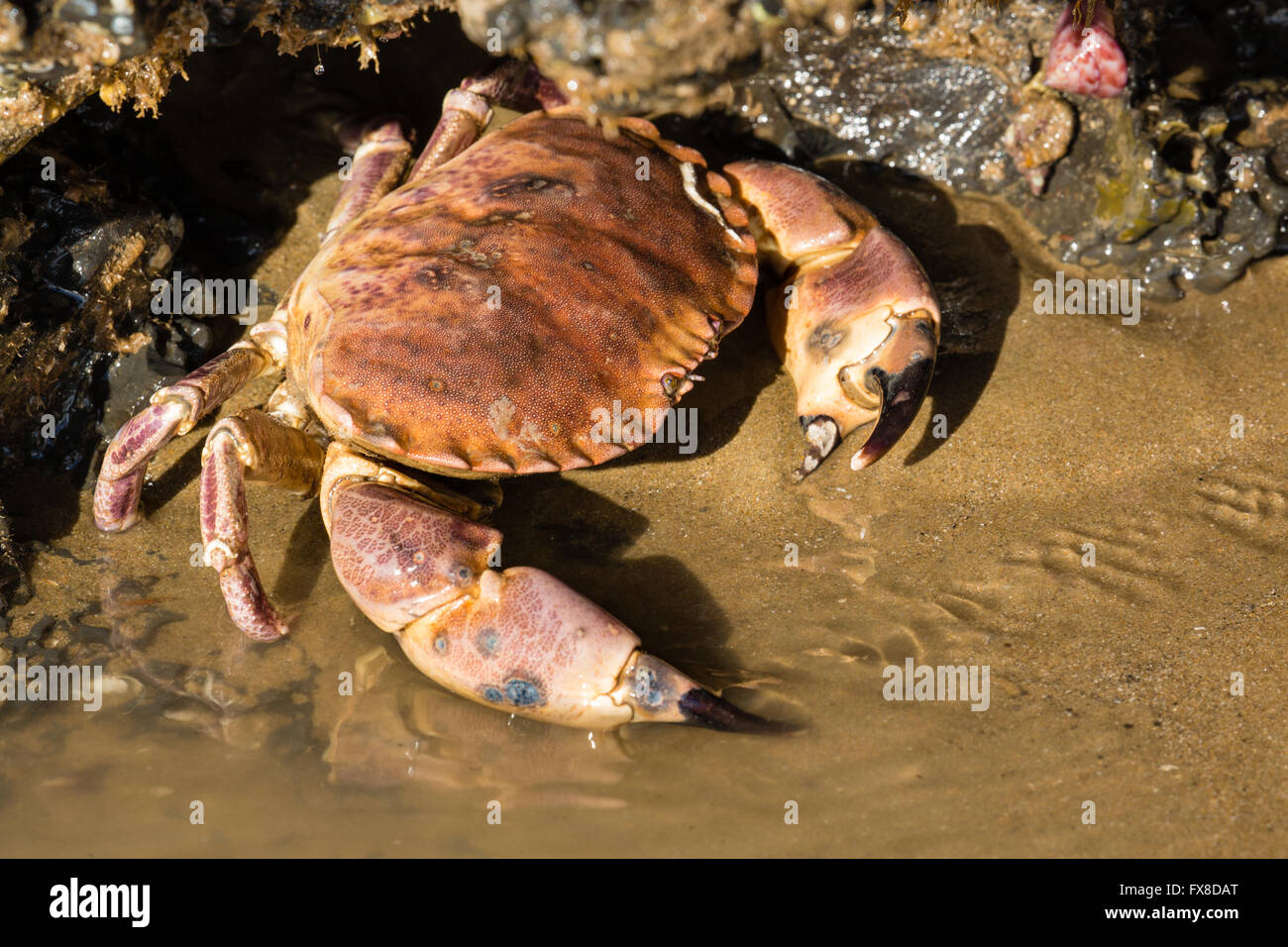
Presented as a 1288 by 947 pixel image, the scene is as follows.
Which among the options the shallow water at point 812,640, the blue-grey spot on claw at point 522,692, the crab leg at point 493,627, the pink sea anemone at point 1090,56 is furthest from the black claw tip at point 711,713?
the pink sea anemone at point 1090,56

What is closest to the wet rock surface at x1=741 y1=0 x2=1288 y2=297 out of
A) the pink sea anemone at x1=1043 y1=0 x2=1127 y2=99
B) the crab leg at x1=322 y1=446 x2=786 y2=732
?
the pink sea anemone at x1=1043 y1=0 x2=1127 y2=99

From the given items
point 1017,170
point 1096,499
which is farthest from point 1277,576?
point 1017,170

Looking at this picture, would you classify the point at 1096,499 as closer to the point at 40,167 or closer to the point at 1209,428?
the point at 1209,428

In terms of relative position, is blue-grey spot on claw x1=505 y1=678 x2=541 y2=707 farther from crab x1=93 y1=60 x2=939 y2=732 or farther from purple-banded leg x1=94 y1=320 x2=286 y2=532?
purple-banded leg x1=94 y1=320 x2=286 y2=532

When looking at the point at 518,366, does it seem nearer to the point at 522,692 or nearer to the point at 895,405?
the point at 522,692

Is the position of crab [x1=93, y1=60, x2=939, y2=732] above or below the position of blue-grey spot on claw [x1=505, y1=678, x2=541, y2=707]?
above

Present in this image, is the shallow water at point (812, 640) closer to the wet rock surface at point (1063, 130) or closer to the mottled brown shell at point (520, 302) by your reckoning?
the wet rock surface at point (1063, 130)
